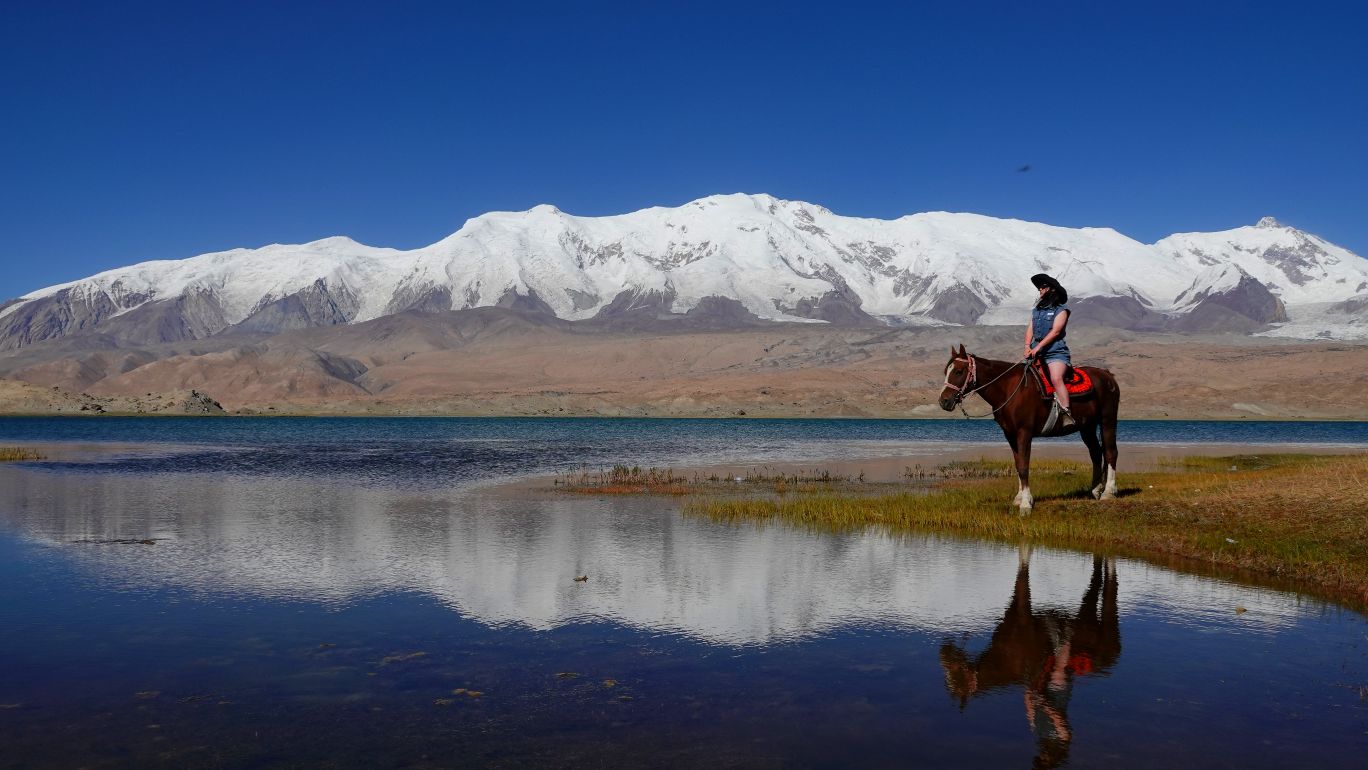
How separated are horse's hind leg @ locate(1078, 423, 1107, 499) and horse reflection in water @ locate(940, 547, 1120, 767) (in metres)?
11.0

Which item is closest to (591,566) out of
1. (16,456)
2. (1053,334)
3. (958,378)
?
(958,378)

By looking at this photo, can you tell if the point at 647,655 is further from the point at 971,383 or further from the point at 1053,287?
the point at 1053,287

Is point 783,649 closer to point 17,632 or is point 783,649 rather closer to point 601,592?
point 601,592

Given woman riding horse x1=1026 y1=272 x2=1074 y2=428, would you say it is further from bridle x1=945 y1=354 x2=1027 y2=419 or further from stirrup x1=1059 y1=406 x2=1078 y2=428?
bridle x1=945 y1=354 x2=1027 y2=419

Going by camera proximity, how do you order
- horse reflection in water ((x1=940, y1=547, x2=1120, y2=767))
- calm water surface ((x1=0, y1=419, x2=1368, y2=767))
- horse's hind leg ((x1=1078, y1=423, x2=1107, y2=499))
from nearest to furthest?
calm water surface ((x1=0, y1=419, x2=1368, y2=767)) → horse reflection in water ((x1=940, y1=547, x2=1120, y2=767)) → horse's hind leg ((x1=1078, y1=423, x2=1107, y2=499))

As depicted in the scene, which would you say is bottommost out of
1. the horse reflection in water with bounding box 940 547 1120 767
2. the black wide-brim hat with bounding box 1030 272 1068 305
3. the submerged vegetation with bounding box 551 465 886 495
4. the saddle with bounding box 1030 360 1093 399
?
the submerged vegetation with bounding box 551 465 886 495

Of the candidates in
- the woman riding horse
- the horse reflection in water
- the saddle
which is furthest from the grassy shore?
the horse reflection in water

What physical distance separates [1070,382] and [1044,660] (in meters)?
13.9

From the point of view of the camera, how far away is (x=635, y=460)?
53.9 m

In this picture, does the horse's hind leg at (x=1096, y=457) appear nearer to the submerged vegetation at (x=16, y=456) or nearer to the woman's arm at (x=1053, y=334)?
the woman's arm at (x=1053, y=334)

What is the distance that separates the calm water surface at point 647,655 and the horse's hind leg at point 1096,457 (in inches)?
268

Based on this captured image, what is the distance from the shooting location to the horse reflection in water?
10058 millimetres

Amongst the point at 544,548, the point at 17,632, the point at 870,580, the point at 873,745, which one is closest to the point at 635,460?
Answer: the point at 544,548

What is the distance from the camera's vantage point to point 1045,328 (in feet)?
80.4
